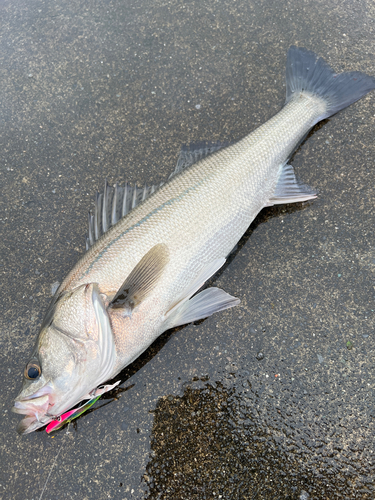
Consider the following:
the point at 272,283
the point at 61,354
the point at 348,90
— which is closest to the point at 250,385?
the point at 272,283

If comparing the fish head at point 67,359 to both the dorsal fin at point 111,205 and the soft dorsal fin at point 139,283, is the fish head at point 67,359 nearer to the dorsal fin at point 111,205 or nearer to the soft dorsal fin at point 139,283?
the soft dorsal fin at point 139,283

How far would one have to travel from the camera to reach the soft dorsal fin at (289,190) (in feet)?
9.13

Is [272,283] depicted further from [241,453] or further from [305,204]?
[241,453]

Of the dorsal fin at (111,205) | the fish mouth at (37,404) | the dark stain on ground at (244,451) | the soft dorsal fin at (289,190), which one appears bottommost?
the dark stain on ground at (244,451)

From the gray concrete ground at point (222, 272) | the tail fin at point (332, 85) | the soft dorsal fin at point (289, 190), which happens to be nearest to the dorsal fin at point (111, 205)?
the gray concrete ground at point (222, 272)

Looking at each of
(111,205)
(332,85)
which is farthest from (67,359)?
(332,85)

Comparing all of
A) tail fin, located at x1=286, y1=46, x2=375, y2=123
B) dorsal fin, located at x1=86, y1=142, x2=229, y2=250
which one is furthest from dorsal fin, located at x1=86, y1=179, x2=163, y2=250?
tail fin, located at x1=286, y1=46, x2=375, y2=123

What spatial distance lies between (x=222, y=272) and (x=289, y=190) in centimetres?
89

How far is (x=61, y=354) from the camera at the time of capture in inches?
83.2

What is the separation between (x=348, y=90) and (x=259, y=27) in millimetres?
1123

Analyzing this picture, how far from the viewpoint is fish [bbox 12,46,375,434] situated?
2.14 m

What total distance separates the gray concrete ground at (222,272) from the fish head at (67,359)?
1.69ft

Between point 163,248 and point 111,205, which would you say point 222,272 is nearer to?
point 163,248

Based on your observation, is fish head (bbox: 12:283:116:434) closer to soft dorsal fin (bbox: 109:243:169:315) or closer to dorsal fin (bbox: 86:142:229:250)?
soft dorsal fin (bbox: 109:243:169:315)
